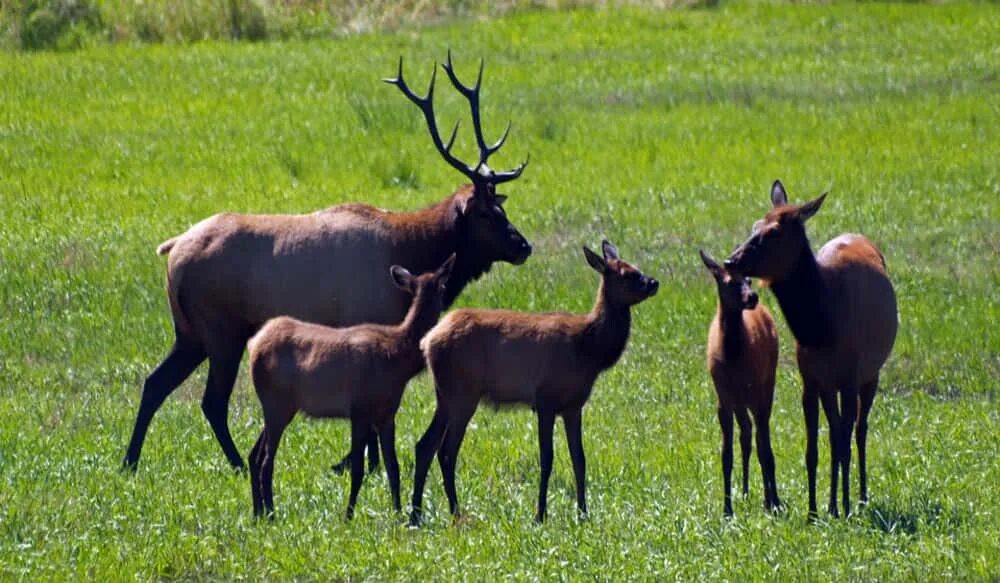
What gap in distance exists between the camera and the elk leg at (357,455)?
10.3 meters

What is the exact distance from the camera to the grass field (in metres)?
9.86

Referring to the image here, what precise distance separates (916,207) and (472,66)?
8597mm

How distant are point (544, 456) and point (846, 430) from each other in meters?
1.79

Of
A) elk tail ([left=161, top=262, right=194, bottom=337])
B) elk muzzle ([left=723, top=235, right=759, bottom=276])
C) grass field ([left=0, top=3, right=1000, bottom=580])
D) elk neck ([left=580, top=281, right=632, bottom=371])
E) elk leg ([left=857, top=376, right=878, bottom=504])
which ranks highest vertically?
elk muzzle ([left=723, top=235, right=759, bottom=276])

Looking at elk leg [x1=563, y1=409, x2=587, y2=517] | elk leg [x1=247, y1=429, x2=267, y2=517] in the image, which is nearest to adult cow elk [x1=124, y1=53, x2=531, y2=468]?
Answer: elk leg [x1=247, y1=429, x2=267, y2=517]

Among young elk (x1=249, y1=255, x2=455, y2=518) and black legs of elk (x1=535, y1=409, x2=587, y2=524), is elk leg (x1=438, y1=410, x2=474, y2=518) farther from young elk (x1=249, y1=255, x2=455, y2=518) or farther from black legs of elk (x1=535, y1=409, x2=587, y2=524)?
black legs of elk (x1=535, y1=409, x2=587, y2=524)

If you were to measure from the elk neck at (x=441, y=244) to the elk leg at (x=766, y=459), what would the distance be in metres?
2.78

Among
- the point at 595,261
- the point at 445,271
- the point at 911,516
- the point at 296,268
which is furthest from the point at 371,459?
the point at 911,516

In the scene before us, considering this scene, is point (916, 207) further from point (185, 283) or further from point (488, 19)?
point (488, 19)

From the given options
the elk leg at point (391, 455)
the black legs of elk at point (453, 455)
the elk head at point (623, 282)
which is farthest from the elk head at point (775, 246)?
the elk leg at point (391, 455)

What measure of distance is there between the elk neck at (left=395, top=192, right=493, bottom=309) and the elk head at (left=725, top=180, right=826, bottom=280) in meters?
2.63

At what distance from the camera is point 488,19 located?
30.5 meters

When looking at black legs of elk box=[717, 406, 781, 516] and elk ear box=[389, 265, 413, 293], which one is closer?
black legs of elk box=[717, 406, 781, 516]

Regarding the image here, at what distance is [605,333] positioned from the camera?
10.7 meters
